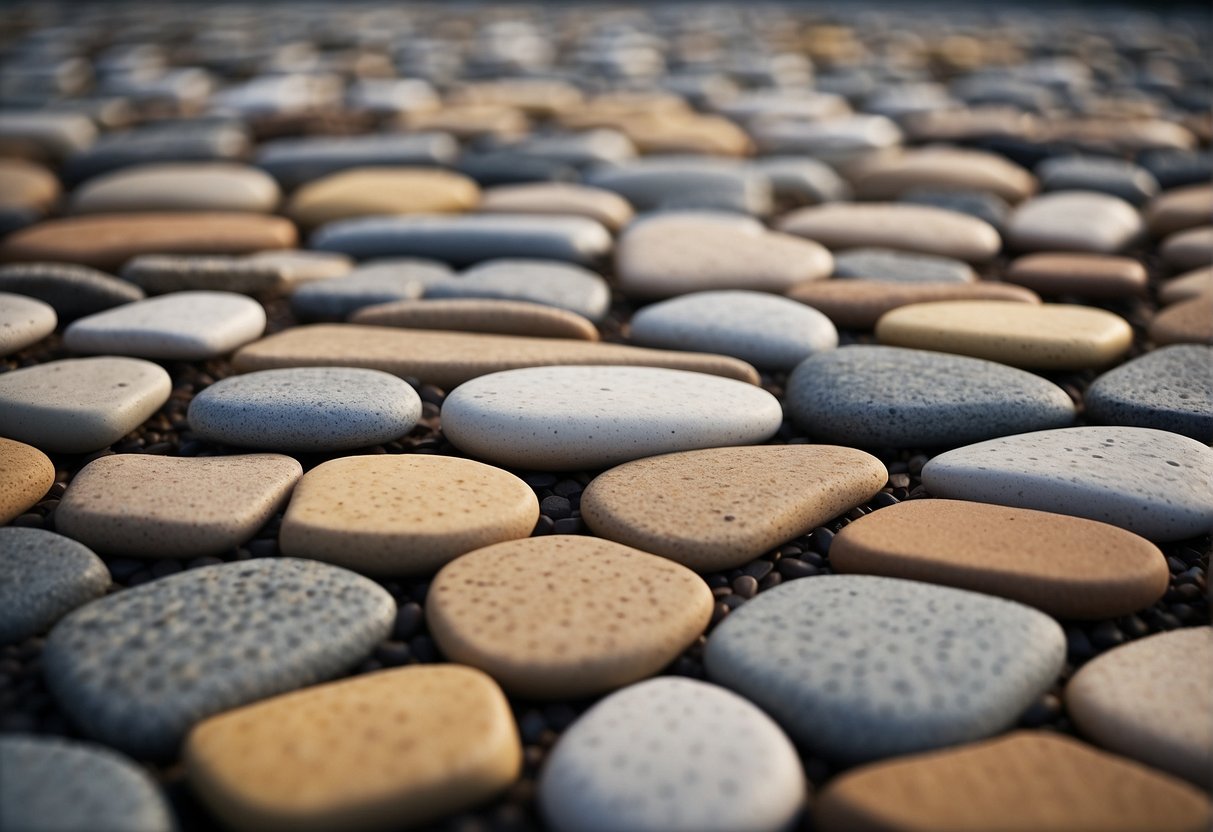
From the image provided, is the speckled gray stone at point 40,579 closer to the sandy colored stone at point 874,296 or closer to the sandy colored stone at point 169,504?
the sandy colored stone at point 169,504

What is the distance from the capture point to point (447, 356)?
1583 mm

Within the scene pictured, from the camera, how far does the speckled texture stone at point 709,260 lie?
1.96 m

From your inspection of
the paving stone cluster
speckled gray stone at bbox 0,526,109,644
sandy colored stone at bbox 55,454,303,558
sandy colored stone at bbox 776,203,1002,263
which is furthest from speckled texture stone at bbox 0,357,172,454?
sandy colored stone at bbox 776,203,1002,263

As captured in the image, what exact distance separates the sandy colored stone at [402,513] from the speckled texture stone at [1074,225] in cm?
159

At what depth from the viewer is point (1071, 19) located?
6309mm

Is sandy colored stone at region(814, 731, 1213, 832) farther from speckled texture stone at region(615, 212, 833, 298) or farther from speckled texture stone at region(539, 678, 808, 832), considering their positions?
speckled texture stone at region(615, 212, 833, 298)

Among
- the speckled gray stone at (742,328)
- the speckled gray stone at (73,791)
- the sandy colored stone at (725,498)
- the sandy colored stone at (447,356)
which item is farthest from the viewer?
the speckled gray stone at (742,328)

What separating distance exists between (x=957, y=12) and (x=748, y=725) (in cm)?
710

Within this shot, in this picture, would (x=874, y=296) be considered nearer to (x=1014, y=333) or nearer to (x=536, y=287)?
(x=1014, y=333)

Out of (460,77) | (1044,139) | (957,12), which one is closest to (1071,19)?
(957,12)

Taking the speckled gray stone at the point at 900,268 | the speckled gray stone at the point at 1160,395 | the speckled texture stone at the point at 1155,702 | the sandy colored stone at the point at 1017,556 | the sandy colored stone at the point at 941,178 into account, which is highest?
the sandy colored stone at the point at 941,178

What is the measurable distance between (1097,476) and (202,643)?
3.51ft

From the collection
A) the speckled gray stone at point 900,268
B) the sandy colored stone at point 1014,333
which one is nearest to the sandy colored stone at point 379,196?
the speckled gray stone at point 900,268

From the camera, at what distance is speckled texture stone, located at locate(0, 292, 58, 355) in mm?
1612
